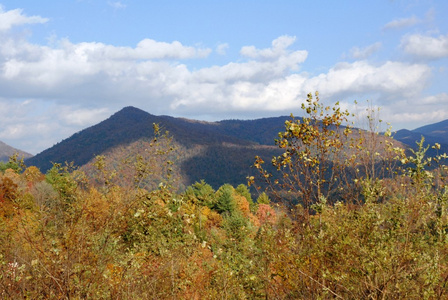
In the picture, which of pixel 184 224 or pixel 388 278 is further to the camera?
pixel 184 224

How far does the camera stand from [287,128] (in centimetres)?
1048

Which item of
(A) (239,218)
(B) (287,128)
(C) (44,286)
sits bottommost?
(A) (239,218)

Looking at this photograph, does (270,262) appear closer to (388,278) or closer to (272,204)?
(272,204)

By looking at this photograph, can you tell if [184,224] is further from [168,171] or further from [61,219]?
[61,219]

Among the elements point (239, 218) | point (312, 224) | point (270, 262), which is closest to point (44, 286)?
point (270, 262)

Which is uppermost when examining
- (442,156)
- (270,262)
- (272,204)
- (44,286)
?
(442,156)

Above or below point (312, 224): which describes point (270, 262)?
below

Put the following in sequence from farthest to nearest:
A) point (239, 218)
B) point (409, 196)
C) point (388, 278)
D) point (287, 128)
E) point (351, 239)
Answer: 1. point (239, 218)
2. point (287, 128)
3. point (409, 196)
4. point (351, 239)
5. point (388, 278)

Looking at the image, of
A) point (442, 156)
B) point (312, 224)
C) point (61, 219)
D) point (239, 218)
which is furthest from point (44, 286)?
point (239, 218)

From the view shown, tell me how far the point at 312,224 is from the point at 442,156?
142 inches

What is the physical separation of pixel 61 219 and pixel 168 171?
3339 mm

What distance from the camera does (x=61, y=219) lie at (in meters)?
10.9

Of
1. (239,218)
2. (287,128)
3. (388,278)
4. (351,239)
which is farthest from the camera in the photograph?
(239,218)

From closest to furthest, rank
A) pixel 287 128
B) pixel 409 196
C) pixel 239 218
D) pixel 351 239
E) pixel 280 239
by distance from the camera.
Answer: pixel 351 239, pixel 409 196, pixel 287 128, pixel 280 239, pixel 239 218
